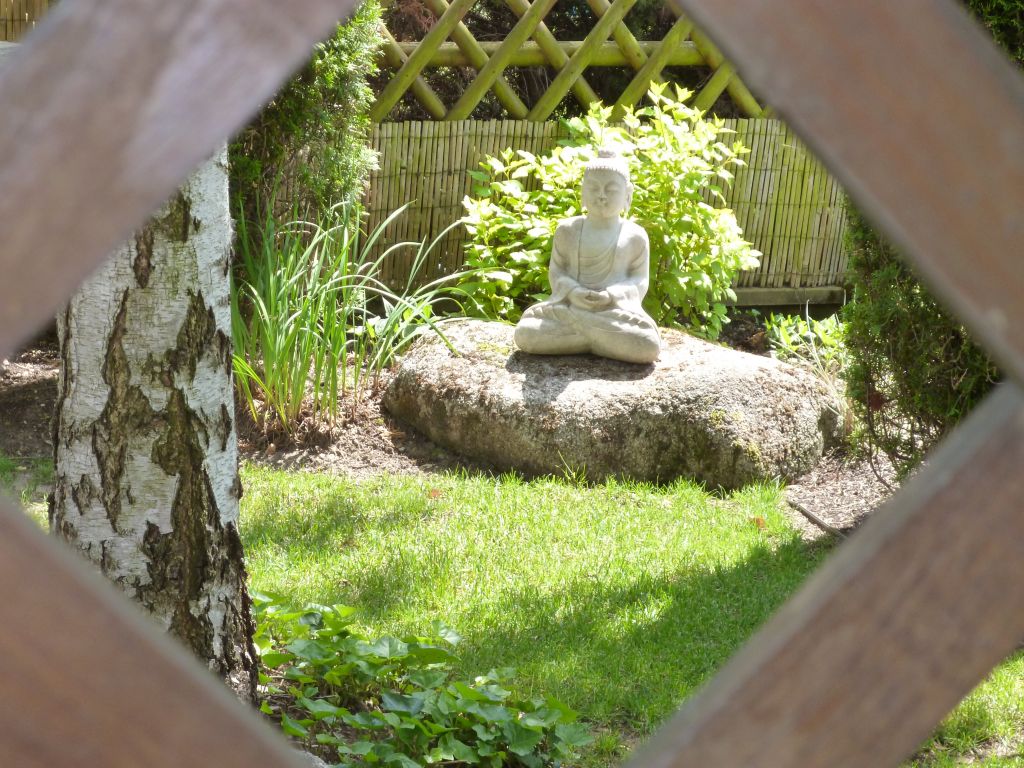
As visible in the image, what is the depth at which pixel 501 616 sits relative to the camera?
3865mm

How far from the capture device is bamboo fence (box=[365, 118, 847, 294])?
25.2 ft

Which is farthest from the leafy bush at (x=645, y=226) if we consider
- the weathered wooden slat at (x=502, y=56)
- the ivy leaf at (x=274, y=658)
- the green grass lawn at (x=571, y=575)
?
the ivy leaf at (x=274, y=658)

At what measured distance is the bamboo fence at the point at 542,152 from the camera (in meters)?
7.69

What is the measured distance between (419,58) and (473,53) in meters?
0.46

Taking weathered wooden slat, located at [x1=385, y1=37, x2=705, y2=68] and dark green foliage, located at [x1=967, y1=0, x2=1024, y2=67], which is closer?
dark green foliage, located at [x1=967, y1=0, x2=1024, y2=67]

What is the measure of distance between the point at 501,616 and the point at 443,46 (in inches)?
200

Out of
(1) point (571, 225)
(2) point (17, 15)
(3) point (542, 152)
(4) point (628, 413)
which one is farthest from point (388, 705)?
(3) point (542, 152)

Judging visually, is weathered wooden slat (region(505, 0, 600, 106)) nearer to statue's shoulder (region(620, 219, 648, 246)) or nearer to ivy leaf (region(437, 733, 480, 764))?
statue's shoulder (region(620, 219, 648, 246))

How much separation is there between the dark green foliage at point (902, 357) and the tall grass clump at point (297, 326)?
2553 millimetres

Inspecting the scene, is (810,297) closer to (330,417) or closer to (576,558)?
(330,417)

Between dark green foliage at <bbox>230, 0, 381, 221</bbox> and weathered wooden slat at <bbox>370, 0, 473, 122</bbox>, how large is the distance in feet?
2.10

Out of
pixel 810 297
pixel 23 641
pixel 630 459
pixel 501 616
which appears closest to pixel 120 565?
pixel 501 616

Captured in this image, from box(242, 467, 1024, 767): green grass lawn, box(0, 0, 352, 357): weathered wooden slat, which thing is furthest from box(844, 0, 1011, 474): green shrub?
box(0, 0, 352, 357): weathered wooden slat

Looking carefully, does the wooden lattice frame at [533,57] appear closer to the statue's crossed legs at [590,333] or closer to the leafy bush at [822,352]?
the leafy bush at [822,352]
